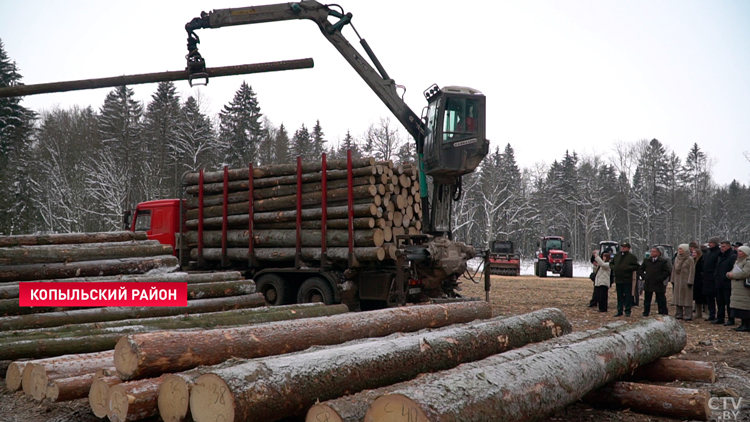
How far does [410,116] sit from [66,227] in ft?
95.9

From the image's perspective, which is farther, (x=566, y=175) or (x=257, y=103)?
(x=566, y=175)

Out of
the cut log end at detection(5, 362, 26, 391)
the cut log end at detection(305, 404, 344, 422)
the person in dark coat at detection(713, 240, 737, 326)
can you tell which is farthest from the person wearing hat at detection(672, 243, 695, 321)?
the cut log end at detection(5, 362, 26, 391)

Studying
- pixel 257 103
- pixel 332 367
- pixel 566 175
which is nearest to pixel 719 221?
pixel 566 175

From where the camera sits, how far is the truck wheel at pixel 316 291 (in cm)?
992

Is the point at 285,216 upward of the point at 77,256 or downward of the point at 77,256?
upward

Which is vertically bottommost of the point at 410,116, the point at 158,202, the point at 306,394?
the point at 306,394

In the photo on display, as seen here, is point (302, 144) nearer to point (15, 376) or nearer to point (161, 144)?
point (161, 144)

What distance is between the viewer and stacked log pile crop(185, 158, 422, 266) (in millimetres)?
9609

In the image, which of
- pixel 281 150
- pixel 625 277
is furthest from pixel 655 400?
pixel 281 150

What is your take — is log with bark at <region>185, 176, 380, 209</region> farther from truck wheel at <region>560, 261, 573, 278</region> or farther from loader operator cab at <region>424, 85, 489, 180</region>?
truck wheel at <region>560, 261, 573, 278</region>

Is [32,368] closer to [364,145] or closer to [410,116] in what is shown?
[410,116]

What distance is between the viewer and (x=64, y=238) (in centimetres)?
813

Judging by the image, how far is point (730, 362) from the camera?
6.80m

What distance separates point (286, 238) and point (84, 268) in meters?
3.75
